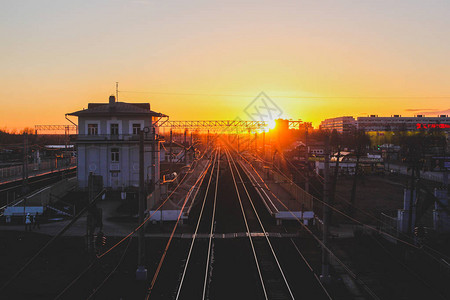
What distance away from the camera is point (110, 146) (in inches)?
993

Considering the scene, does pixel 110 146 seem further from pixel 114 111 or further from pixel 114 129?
pixel 114 111

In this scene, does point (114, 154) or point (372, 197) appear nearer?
point (114, 154)

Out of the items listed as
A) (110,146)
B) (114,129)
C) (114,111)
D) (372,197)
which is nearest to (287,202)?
(372,197)

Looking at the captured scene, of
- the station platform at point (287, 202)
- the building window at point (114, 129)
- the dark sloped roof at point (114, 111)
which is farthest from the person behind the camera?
the building window at point (114, 129)

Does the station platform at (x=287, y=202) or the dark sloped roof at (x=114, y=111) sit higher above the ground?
the dark sloped roof at (x=114, y=111)

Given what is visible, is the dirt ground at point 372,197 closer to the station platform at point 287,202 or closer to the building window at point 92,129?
the station platform at point 287,202

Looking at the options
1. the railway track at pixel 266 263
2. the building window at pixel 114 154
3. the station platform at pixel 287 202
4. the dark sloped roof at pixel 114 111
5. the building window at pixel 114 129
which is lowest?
the railway track at pixel 266 263

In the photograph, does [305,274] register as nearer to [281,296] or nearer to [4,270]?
[281,296]

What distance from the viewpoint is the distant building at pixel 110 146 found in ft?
82.2

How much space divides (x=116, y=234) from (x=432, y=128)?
7198 centimetres

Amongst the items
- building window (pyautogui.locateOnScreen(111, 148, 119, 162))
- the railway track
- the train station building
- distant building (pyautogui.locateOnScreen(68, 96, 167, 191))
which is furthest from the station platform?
building window (pyautogui.locateOnScreen(111, 148, 119, 162))

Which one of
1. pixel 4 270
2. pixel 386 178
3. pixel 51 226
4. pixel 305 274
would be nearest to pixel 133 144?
pixel 51 226

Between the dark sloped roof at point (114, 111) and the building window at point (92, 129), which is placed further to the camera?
the building window at point (92, 129)

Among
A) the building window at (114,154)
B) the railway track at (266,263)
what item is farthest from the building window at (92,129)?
the railway track at (266,263)
